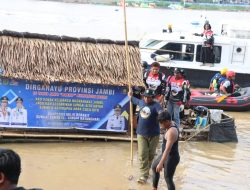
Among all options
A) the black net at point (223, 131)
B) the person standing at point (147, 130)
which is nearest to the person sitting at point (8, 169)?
the person standing at point (147, 130)

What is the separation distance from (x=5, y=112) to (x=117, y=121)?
7.41 ft

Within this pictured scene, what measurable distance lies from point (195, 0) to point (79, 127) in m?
97.3

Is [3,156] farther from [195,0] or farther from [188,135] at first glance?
[195,0]

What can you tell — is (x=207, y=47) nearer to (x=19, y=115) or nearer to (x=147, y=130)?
(x=19, y=115)

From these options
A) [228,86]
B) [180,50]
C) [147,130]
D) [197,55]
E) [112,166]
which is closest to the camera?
[147,130]

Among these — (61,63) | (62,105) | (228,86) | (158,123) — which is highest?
(61,63)

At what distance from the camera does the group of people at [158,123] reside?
6527 mm

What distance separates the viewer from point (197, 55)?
1797cm

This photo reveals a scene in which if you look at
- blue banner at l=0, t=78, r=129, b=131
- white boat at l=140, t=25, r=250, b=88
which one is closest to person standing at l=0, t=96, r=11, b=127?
blue banner at l=0, t=78, r=129, b=131

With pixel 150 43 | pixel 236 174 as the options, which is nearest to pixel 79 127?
pixel 236 174

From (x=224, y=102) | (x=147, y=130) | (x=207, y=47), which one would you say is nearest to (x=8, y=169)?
(x=147, y=130)

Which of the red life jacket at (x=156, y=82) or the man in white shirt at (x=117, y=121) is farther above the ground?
the red life jacket at (x=156, y=82)

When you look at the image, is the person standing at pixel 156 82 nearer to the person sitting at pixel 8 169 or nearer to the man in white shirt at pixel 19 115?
the man in white shirt at pixel 19 115

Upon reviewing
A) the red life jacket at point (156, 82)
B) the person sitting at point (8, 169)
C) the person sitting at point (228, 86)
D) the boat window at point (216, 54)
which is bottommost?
the person sitting at point (228, 86)
